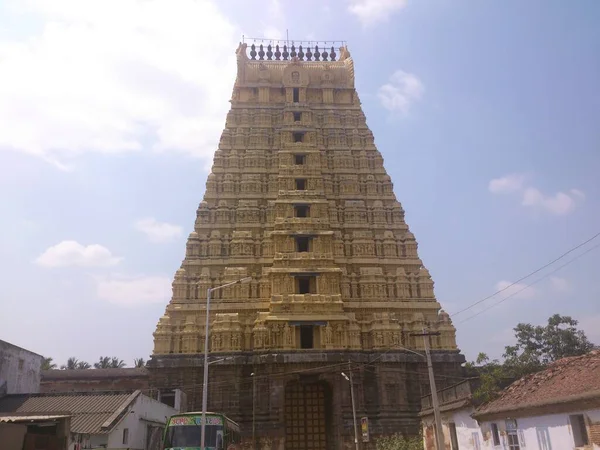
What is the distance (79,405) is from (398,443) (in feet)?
55.1

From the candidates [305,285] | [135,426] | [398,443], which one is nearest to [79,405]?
[135,426]

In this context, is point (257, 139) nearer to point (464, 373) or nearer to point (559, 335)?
point (464, 373)

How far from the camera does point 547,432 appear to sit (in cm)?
1684

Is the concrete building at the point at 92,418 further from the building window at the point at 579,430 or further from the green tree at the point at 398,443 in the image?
the building window at the point at 579,430

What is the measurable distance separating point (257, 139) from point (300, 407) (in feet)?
74.7

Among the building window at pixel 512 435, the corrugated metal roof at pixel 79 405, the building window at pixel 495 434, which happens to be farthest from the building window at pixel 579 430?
the corrugated metal roof at pixel 79 405

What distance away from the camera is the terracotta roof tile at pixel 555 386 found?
15.9m

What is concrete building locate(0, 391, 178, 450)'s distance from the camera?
18.4 metres

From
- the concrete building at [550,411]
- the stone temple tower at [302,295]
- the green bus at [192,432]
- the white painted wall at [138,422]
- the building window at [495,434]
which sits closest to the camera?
the concrete building at [550,411]

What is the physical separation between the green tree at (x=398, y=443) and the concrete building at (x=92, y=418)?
1289cm

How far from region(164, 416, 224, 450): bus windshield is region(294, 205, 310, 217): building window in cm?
2171

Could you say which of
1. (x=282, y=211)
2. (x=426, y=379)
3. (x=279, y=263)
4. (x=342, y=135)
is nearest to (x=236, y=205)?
(x=282, y=211)

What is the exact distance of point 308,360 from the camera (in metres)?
34.6

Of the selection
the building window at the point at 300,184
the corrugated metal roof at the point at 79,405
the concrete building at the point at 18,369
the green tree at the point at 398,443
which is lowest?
the green tree at the point at 398,443
